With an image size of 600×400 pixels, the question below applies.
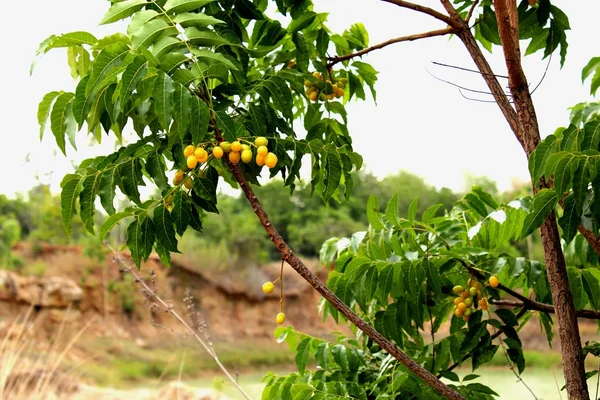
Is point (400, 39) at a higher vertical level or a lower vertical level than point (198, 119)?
higher

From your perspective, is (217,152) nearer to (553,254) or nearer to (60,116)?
(60,116)

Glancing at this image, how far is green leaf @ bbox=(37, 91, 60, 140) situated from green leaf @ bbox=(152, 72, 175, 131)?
250mm

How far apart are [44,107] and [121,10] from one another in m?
0.22

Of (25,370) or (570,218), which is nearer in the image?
(570,218)

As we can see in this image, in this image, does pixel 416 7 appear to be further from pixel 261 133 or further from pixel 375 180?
pixel 375 180

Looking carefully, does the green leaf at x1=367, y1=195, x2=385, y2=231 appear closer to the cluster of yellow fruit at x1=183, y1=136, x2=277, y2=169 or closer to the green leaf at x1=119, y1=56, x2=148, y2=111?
the cluster of yellow fruit at x1=183, y1=136, x2=277, y2=169

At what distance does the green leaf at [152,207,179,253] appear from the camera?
0.90 m

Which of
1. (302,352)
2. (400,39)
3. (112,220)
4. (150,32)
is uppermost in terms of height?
(400,39)

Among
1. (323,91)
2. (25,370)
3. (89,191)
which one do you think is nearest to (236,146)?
(89,191)

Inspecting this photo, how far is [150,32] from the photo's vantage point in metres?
0.78

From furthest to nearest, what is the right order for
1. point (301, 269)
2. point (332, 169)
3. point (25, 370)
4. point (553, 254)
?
point (25, 370)
point (553, 254)
point (332, 169)
point (301, 269)

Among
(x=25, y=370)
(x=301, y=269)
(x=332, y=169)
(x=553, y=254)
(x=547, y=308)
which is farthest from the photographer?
(x=25, y=370)

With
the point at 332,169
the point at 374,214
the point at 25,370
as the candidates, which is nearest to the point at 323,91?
the point at 374,214

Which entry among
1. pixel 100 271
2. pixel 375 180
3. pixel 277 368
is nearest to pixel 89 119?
pixel 277 368
